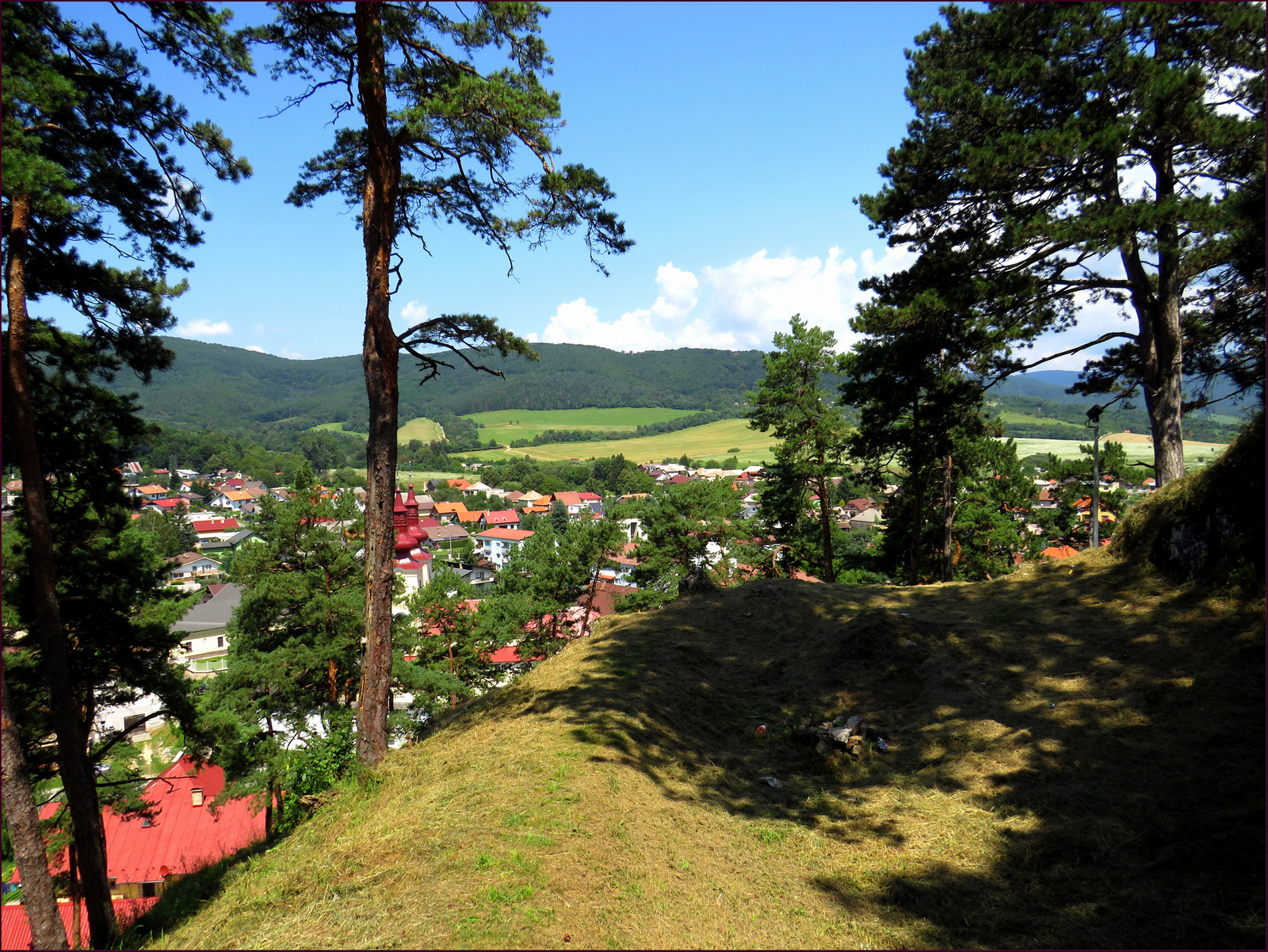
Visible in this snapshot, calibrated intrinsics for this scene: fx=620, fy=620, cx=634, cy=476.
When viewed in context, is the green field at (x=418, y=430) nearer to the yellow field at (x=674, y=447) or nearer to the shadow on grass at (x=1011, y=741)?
the yellow field at (x=674, y=447)

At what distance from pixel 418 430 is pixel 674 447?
78.8 m

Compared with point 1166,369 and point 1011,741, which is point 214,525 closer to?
point 1011,741

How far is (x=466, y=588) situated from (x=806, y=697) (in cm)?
1918

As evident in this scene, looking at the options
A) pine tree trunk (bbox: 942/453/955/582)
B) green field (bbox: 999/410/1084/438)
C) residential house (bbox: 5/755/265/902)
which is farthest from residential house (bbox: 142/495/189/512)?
green field (bbox: 999/410/1084/438)

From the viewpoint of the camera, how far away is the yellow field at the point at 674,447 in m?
132

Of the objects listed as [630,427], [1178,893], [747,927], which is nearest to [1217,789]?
[1178,893]

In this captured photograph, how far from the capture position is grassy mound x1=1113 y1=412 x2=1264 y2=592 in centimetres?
685

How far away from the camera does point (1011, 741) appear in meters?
6.21

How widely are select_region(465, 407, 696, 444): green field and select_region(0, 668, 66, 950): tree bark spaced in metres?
168

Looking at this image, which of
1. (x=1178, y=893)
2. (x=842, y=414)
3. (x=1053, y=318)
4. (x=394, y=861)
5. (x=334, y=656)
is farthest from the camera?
(x=842, y=414)

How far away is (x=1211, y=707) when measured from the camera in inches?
222

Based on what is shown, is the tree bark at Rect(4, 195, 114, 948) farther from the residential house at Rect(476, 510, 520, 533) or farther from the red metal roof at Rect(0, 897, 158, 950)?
the residential house at Rect(476, 510, 520, 533)

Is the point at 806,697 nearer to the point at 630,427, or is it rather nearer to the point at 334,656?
the point at 334,656

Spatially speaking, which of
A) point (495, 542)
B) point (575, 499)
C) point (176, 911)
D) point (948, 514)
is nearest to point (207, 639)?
point (176, 911)
